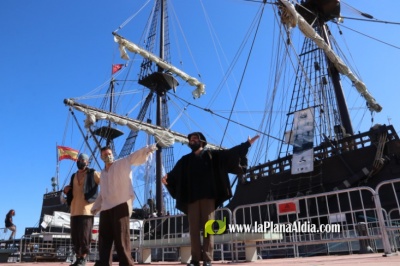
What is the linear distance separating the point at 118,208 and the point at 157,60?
23999 mm

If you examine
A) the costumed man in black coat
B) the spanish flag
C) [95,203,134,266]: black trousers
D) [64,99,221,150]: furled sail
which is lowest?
[95,203,134,266]: black trousers

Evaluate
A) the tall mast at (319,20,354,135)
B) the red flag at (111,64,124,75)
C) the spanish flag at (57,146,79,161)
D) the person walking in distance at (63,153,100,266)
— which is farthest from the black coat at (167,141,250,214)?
the red flag at (111,64,124,75)

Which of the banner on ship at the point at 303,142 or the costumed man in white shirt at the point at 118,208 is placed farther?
the banner on ship at the point at 303,142

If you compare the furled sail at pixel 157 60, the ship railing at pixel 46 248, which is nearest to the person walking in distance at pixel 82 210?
the ship railing at pixel 46 248

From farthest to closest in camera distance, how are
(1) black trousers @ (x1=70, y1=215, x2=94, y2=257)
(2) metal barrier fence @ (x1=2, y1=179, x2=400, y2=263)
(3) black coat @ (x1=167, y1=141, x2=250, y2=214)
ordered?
(2) metal barrier fence @ (x1=2, y1=179, x2=400, y2=263) → (1) black trousers @ (x1=70, y1=215, x2=94, y2=257) → (3) black coat @ (x1=167, y1=141, x2=250, y2=214)

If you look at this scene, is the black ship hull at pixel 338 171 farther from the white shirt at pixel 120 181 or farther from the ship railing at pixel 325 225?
the white shirt at pixel 120 181

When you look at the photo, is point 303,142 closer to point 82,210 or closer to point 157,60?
point 82,210

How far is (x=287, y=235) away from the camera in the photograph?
9.23m

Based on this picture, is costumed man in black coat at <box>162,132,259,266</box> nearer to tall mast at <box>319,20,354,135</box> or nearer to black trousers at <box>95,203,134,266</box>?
black trousers at <box>95,203,134,266</box>

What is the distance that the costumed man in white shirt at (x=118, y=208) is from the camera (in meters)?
3.34

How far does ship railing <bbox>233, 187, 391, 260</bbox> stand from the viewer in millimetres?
5148

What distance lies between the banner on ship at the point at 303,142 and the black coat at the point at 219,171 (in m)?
9.45

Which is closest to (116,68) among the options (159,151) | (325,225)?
(159,151)

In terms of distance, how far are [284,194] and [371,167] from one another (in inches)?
130
